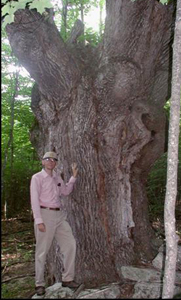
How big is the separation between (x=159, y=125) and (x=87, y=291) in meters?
3.27

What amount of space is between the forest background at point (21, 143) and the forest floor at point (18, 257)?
57 cm

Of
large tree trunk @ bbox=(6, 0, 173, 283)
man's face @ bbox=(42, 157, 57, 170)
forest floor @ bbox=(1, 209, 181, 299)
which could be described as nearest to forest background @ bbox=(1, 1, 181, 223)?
forest floor @ bbox=(1, 209, 181, 299)

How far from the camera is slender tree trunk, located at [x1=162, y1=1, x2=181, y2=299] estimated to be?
3.33 meters

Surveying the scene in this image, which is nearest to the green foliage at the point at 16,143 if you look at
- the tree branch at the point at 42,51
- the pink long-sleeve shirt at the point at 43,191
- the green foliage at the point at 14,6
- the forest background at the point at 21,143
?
the forest background at the point at 21,143

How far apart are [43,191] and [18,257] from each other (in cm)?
350

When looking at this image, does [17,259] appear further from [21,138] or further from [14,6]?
[14,6]

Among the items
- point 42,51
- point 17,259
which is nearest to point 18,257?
point 17,259

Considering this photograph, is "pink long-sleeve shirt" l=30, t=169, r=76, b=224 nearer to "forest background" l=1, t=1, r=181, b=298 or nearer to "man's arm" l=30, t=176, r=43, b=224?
"man's arm" l=30, t=176, r=43, b=224

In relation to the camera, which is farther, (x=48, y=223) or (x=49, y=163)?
(x=49, y=163)

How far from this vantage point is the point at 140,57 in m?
5.87

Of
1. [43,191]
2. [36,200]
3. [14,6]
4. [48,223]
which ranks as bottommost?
[48,223]

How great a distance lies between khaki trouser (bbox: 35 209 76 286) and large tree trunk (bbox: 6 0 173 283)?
53cm

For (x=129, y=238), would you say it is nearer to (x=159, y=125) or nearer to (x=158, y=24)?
(x=159, y=125)

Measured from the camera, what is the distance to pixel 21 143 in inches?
405
